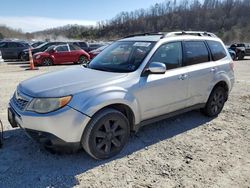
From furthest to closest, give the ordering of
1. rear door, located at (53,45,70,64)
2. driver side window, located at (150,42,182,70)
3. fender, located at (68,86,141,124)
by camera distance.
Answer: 1. rear door, located at (53,45,70,64)
2. driver side window, located at (150,42,182,70)
3. fender, located at (68,86,141,124)

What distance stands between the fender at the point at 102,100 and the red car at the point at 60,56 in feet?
46.2

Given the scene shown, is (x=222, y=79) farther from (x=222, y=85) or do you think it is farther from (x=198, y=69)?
(x=198, y=69)

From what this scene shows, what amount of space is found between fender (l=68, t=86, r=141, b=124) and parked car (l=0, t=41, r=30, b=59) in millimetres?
19015

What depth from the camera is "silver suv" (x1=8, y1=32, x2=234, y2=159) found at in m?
3.33

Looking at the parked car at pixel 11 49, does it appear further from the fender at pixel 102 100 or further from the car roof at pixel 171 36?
the fender at pixel 102 100

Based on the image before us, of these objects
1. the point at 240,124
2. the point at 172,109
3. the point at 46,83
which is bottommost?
the point at 240,124

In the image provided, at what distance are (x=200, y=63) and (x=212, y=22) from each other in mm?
92071

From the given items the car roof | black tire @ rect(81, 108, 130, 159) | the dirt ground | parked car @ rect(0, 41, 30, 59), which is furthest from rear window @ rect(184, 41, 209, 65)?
parked car @ rect(0, 41, 30, 59)

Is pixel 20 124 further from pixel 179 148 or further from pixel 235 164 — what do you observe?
pixel 235 164

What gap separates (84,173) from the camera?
3412mm

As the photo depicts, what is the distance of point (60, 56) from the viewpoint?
683 inches

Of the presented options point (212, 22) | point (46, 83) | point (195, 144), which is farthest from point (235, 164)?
point (212, 22)

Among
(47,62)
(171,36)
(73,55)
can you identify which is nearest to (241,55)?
(73,55)

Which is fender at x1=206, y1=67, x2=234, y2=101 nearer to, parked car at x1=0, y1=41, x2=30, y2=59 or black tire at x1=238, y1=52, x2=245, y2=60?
parked car at x1=0, y1=41, x2=30, y2=59
